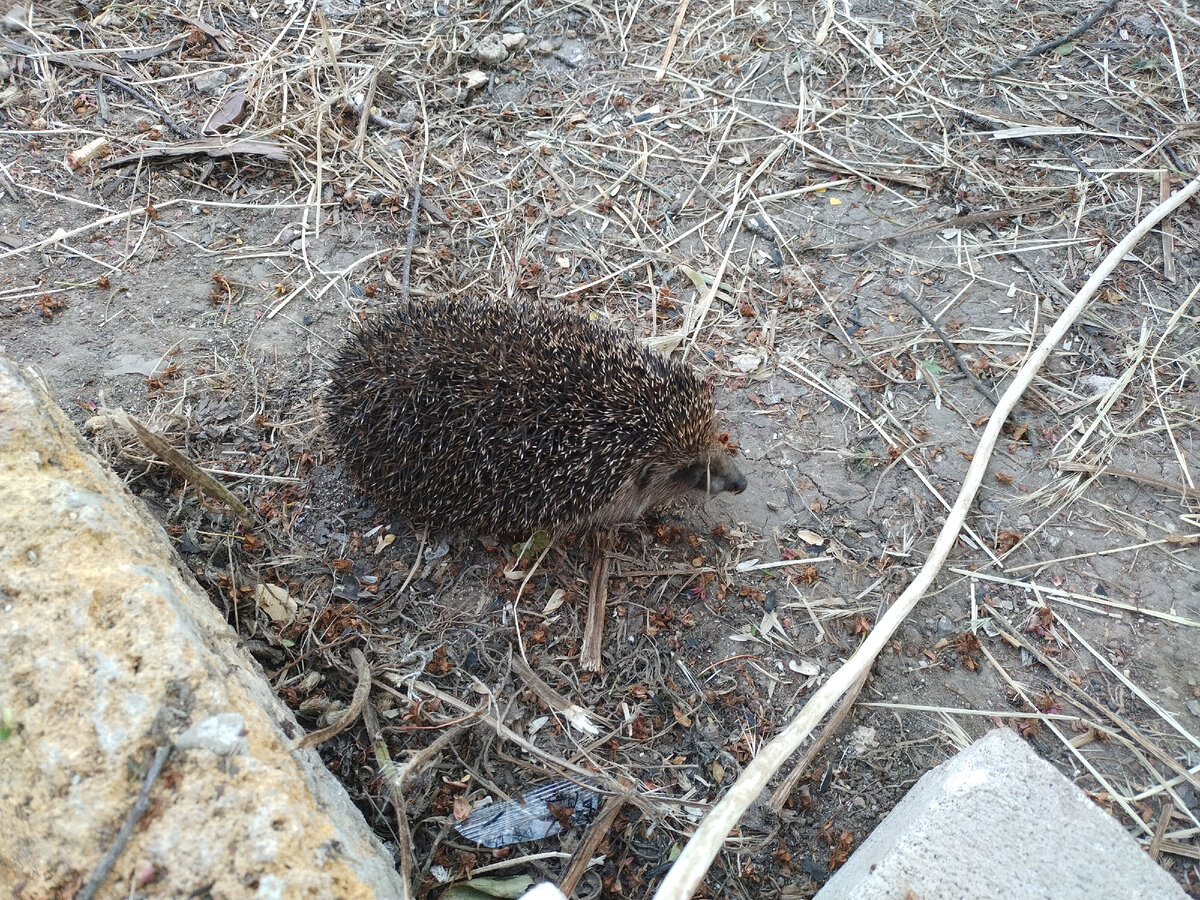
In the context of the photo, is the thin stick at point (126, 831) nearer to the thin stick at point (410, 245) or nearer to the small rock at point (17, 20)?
the thin stick at point (410, 245)

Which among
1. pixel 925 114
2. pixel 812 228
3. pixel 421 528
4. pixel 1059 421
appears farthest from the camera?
pixel 925 114

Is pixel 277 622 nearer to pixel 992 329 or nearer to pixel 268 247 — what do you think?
pixel 268 247

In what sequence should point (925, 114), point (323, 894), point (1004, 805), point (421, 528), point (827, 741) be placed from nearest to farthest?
1. point (323, 894)
2. point (1004, 805)
3. point (827, 741)
4. point (421, 528)
5. point (925, 114)

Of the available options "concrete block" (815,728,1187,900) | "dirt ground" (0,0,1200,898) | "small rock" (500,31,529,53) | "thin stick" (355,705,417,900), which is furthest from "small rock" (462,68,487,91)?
"concrete block" (815,728,1187,900)

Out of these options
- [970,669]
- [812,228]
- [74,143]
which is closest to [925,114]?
[812,228]

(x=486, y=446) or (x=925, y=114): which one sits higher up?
(x=925, y=114)

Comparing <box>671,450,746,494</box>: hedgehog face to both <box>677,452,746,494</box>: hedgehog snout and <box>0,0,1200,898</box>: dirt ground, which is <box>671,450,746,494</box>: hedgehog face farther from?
<box>0,0,1200,898</box>: dirt ground
